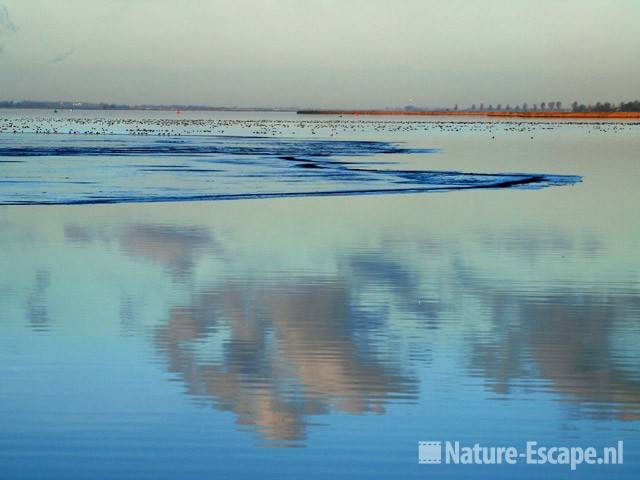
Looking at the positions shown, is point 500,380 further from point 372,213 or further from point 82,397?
point 372,213

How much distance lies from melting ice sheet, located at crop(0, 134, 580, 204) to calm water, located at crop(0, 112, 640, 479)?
526 centimetres

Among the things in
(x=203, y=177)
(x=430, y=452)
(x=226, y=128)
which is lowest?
(x=226, y=128)

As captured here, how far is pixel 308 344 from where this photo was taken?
9.06 metres

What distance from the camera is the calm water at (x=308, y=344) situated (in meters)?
6.63

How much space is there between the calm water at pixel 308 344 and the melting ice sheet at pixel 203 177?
5.26 metres

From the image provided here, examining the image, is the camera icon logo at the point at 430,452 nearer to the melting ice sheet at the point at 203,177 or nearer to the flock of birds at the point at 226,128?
the melting ice sheet at the point at 203,177

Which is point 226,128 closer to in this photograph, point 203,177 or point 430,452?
point 203,177

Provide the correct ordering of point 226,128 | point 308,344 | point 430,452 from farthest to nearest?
point 226,128
point 308,344
point 430,452

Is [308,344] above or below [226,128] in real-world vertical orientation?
above

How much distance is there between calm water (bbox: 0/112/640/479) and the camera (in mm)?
6633

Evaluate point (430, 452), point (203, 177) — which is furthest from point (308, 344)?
point (203, 177)

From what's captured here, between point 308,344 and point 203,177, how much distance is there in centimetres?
2086

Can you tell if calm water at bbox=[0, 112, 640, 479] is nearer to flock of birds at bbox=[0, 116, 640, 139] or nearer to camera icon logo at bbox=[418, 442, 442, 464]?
camera icon logo at bbox=[418, 442, 442, 464]

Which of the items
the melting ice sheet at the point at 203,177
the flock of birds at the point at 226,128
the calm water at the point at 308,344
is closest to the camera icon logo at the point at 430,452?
the calm water at the point at 308,344
